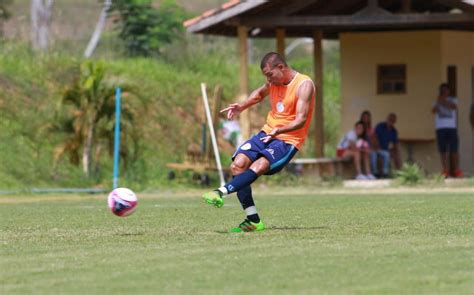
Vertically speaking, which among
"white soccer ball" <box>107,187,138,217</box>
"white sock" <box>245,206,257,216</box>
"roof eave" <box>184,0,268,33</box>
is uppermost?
"roof eave" <box>184,0,268,33</box>

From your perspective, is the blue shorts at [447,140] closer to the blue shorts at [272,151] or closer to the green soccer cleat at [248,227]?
the blue shorts at [272,151]

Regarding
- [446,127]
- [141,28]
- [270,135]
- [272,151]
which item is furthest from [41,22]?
[272,151]

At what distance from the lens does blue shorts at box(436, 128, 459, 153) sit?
91.3ft

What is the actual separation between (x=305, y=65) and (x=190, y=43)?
6.77m

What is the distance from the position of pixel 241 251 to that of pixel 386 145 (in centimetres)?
1757

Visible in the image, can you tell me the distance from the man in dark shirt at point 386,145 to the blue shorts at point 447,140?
1.15 meters

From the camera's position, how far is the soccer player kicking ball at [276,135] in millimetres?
13883

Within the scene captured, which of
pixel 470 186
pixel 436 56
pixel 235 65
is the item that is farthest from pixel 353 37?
pixel 235 65

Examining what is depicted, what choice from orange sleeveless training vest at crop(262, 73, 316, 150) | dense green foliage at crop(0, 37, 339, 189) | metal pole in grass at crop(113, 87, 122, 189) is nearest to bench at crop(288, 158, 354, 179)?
dense green foliage at crop(0, 37, 339, 189)

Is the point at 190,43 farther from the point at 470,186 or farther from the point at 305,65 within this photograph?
the point at 470,186

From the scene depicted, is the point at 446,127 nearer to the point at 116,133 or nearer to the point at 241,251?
the point at 116,133

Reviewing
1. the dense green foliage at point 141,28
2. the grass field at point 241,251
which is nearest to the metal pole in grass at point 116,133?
the grass field at point 241,251

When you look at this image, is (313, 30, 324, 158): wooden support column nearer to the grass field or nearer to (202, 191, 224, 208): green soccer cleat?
the grass field

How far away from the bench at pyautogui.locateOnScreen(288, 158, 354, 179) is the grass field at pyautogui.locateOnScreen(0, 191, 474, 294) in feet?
31.2
